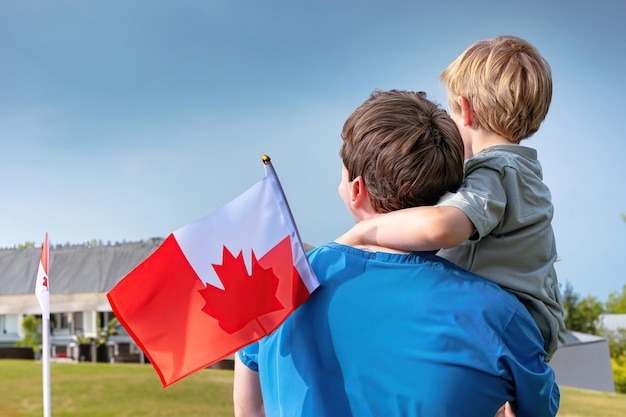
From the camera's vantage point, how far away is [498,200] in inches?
43.6

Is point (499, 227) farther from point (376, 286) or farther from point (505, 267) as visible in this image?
point (376, 286)

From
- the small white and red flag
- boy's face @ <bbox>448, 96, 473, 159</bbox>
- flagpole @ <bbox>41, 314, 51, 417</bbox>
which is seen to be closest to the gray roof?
the small white and red flag

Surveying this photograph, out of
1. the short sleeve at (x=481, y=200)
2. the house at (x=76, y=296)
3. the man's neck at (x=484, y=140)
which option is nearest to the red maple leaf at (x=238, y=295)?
the short sleeve at (x=481, y=200)

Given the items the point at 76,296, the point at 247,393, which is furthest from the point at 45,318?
the point at 76,296

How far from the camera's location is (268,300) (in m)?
1.04

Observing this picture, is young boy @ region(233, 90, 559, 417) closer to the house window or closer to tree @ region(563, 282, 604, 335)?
the house window

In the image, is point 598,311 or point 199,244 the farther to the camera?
point 598,311

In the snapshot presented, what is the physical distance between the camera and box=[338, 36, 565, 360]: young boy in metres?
1.02

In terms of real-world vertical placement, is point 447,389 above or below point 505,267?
below

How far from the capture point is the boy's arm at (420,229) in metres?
0.99

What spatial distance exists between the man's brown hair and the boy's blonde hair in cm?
22

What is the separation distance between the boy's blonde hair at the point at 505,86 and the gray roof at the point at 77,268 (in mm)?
18935

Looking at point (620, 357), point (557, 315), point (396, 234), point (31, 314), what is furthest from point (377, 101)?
point (620, 357)

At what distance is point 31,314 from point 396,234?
21662mm
